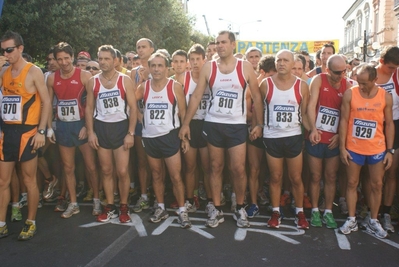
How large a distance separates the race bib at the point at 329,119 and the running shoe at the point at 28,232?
3.66 m

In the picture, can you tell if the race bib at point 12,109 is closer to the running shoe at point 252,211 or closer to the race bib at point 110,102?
the race bib at point 110,102

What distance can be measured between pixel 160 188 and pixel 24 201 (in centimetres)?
213

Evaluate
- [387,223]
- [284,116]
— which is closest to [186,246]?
[284,116]

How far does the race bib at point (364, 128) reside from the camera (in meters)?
4.94

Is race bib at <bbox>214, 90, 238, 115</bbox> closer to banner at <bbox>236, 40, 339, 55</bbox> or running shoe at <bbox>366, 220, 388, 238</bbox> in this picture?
running shoe at <bbox>366, 220, 388, 238</bbox>

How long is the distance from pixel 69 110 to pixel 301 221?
3327 mm

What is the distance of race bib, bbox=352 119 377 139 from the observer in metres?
4.94

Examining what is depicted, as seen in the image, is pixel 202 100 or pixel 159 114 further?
pixel 202 100

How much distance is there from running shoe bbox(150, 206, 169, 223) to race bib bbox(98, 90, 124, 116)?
4.57 ft

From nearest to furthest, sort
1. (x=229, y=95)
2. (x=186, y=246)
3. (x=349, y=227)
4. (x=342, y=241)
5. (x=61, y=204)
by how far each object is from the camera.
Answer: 1. (x=186, y=246)
2. (x=342, y=241)
3. (x=349, y=227)
4. (x=229, y=95)
5. (x=61, y=204)

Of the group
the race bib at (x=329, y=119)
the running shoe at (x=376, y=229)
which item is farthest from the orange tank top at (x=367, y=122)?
the running shoe at (x=376, y=229)

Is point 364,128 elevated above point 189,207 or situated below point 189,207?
above

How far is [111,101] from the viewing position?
5406mm

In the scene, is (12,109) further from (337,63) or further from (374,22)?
(374,22)
